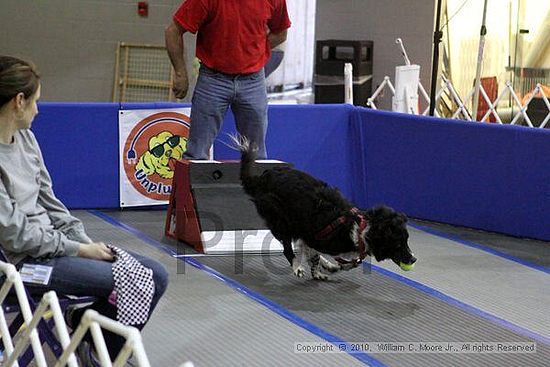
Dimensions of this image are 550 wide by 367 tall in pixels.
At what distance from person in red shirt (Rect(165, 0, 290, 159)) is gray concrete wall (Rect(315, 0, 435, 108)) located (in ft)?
18.3

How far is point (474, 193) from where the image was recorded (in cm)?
627

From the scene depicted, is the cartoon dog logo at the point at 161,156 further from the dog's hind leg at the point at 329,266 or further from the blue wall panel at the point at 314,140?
the dog's hind leg at the point at 329,266

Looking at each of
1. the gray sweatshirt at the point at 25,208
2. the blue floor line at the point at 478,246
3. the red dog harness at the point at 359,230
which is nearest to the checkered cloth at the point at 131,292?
the gray sweatshirt at the point at 25,208

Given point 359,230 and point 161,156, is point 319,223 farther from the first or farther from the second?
point 161,156

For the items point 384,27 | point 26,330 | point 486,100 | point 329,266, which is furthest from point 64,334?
point 384,27

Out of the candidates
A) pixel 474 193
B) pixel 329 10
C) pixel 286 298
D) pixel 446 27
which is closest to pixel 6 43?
pixel 329 10

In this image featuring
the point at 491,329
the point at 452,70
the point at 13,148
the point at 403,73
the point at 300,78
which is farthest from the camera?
the point at 300,78

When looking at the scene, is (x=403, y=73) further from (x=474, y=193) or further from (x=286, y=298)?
(x=286, y=298)

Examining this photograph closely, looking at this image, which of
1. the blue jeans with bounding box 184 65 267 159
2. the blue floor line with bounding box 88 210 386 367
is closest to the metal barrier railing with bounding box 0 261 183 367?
the blue floor line with bounding box 88 210 386 367

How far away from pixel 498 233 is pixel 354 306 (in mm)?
2016

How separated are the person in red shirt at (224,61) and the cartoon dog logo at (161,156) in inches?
26.5

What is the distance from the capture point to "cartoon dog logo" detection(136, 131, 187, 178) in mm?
6449

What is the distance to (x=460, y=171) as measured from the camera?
6336 mm

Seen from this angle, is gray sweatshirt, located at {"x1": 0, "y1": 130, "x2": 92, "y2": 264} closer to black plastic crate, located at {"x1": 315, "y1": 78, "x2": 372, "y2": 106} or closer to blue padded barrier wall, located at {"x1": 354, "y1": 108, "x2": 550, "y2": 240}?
blue padded barrier wall, located at {"x1": 354, "y1": 108, "x2": 550, "y2": 240}
